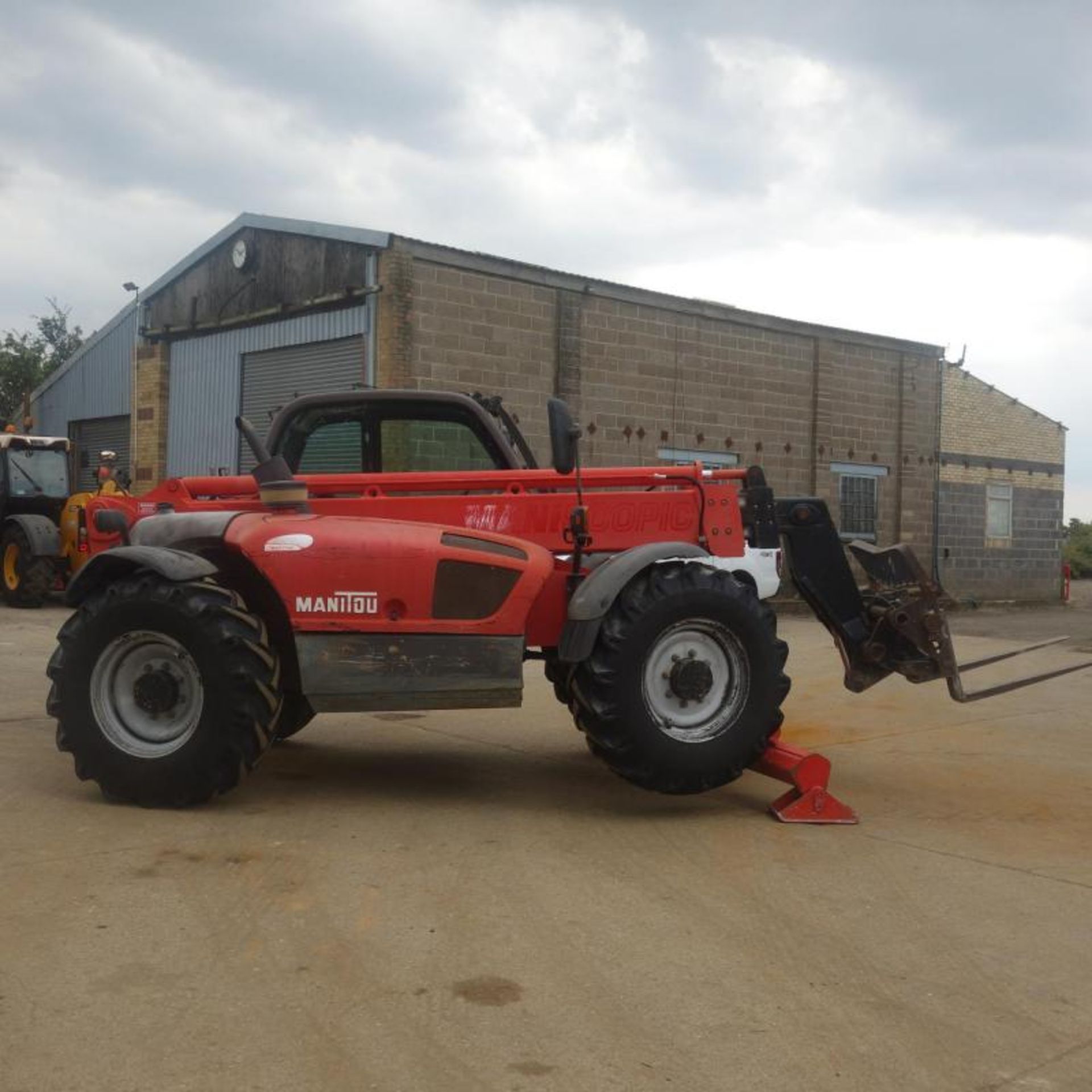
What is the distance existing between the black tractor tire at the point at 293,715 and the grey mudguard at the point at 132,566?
1308 mm

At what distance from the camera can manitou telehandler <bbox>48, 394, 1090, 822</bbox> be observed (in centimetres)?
601

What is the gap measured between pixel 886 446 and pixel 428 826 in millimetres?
21930

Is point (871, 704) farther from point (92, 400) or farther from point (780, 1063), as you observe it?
point (92, 400)

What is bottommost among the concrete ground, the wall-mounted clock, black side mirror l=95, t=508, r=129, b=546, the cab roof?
the concrete ground

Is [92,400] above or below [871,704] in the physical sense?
above

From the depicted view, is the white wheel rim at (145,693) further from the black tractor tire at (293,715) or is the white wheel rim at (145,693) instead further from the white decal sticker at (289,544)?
the black tractor tire at (293,715)

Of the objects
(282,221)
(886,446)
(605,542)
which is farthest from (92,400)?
(605,542)

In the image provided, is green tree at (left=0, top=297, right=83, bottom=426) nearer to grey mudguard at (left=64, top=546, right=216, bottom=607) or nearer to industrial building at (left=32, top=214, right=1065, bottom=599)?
industrial building at (left=32, top=214, right=1065, bottom=599)

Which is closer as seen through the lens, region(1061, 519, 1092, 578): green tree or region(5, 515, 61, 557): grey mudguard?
region(5, 515, 61, 557): grey mudguard

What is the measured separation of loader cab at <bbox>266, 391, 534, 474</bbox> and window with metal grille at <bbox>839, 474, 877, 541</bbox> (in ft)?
62.3

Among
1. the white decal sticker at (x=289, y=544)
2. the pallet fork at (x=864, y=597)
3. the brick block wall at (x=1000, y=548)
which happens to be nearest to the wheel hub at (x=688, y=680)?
the pallet fork at (x=864, y=597)

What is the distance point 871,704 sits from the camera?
10.6m

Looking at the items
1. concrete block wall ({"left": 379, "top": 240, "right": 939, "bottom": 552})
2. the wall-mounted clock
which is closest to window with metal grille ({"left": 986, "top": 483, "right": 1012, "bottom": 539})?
concrete block wall ({"left": 379, "top": 240, "right": 939, "bottom": 552})

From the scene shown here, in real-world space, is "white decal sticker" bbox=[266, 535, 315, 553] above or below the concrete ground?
above
